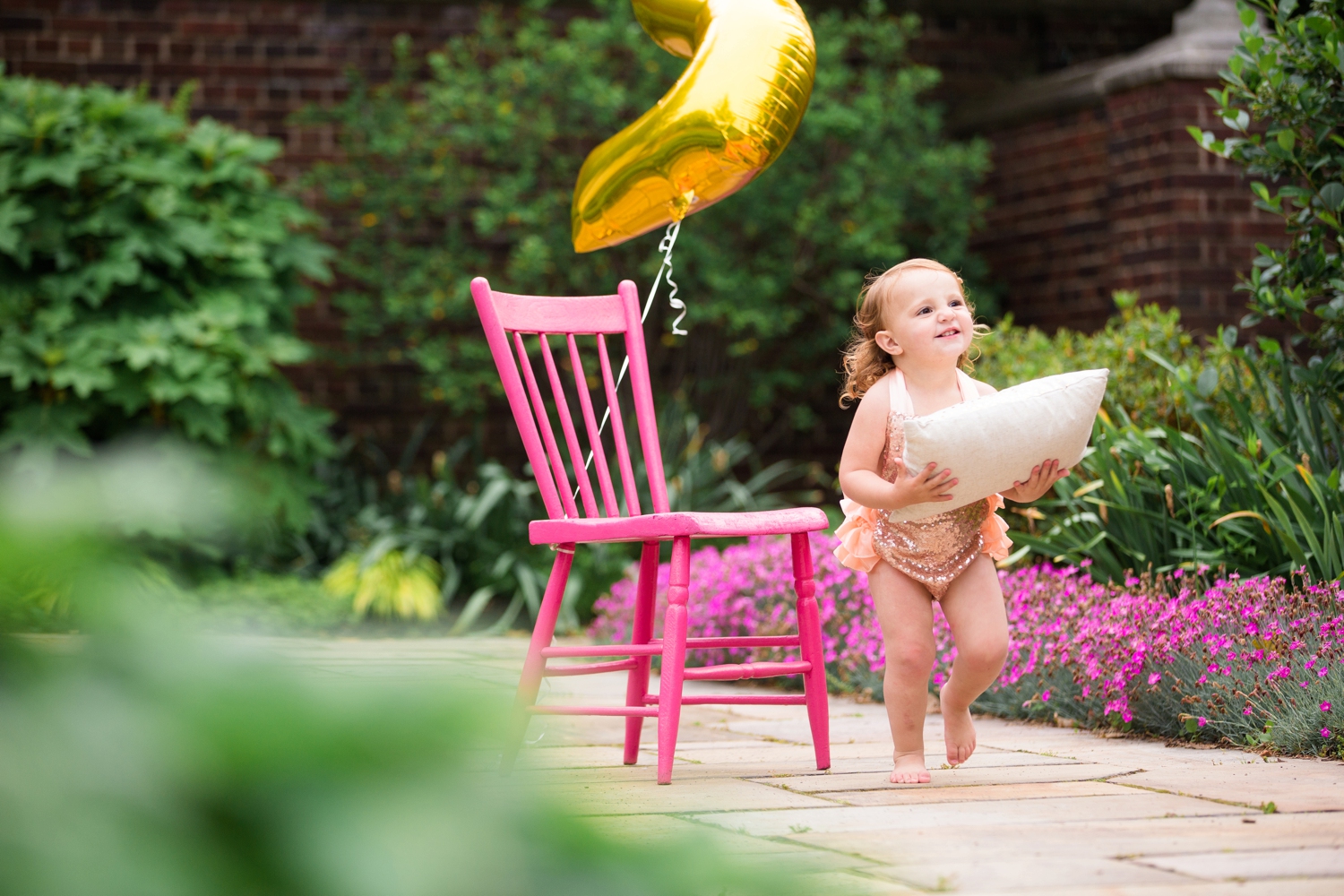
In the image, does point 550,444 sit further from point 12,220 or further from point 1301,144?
point 12,220

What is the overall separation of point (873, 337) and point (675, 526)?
1.95ft

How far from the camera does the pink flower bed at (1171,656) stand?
2.79 m

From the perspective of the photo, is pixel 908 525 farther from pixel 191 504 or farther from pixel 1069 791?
pixel 191 504

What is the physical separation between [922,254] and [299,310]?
3.19 metres

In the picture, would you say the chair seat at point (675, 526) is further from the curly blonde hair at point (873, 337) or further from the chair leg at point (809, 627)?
the curly blonde hair at point (873, 337)

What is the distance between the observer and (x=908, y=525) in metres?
2.62

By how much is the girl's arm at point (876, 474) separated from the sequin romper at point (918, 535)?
0.02m

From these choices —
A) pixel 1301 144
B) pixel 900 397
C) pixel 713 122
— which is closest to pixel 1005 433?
pixel 900 397

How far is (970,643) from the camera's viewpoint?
8.43ft

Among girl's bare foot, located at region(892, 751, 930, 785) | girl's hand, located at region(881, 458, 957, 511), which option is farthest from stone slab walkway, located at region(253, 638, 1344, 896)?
girl's hand, located at region(881, 458, 957, 511)

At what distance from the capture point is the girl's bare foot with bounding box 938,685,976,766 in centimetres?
261

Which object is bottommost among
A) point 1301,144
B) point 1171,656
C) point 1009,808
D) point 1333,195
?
point 1009,808

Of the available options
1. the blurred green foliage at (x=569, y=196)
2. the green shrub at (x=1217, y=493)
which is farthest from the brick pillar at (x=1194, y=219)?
the green shrub at (x=1217, y=493)

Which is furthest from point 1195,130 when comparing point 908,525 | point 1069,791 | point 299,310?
point 299,310
